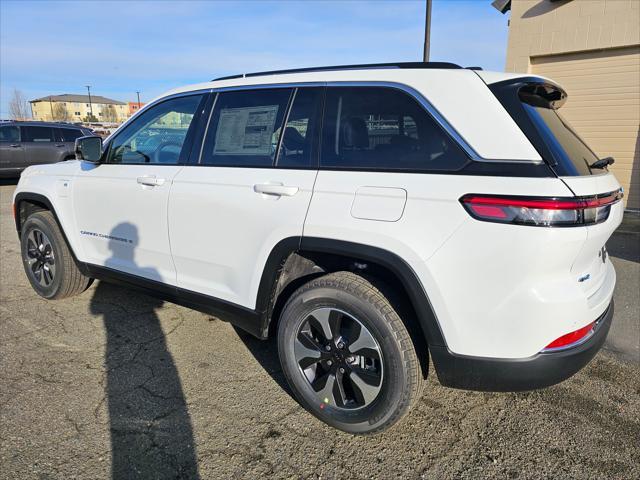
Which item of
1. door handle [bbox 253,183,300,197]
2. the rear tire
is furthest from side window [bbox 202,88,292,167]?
the rear tire

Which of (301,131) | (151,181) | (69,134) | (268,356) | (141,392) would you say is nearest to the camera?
(301,131)

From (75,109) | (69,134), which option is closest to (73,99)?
(75,109)

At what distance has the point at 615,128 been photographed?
28.0ft

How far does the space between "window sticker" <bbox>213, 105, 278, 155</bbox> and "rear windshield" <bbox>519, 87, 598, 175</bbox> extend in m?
1.38

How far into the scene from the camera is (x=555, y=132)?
2109 mm

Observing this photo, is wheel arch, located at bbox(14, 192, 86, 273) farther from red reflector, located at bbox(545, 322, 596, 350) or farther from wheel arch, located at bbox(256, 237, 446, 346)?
A: red reflector, located at bbox(545, 322, 596, 350)

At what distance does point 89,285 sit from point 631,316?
4.99 metres

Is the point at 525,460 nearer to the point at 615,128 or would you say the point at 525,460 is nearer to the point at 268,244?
A: the point at 268,244

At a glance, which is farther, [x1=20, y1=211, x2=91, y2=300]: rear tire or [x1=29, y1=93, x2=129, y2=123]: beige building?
[x1=29, y1=93, x2=129, y2=123]: beige building

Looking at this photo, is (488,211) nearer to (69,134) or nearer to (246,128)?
(246,128)

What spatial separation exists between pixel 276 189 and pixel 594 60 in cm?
853

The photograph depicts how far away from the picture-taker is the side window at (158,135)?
10.2ft

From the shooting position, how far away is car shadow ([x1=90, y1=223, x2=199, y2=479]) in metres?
2.20

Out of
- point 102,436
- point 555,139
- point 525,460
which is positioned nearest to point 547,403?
point 525,460
